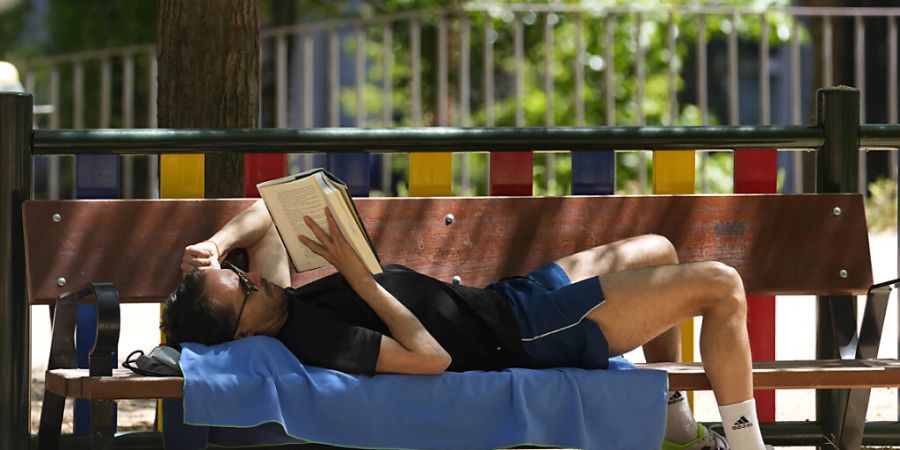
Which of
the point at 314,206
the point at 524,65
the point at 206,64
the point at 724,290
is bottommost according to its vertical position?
the point at 724,290

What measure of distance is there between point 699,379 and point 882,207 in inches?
294

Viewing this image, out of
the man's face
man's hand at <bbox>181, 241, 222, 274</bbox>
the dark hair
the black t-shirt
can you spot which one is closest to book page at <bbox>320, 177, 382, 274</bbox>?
the black t-shirt

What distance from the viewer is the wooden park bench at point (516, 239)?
4.47 m

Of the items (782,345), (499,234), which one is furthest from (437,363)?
(782,345)

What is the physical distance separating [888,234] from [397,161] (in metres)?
4.12

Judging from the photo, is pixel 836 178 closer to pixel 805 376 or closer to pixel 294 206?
pixel 805 376

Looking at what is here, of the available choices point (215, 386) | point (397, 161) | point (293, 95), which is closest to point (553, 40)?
point (397, 161)

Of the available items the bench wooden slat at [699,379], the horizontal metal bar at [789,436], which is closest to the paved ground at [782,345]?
the horizontal metal bar at [789,436]

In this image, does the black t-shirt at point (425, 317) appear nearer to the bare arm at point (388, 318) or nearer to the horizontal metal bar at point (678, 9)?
the bare arm at point (388, 318)

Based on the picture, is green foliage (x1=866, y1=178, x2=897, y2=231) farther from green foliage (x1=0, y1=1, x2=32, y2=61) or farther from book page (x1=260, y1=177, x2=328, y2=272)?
green foliage (x1=0, y1=1, x2=32, y2=61)

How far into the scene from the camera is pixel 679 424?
442 centimetres

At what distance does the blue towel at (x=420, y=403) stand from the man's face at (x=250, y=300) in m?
0.07

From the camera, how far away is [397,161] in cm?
1284

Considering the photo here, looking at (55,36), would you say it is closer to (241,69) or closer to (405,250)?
(241,69)
